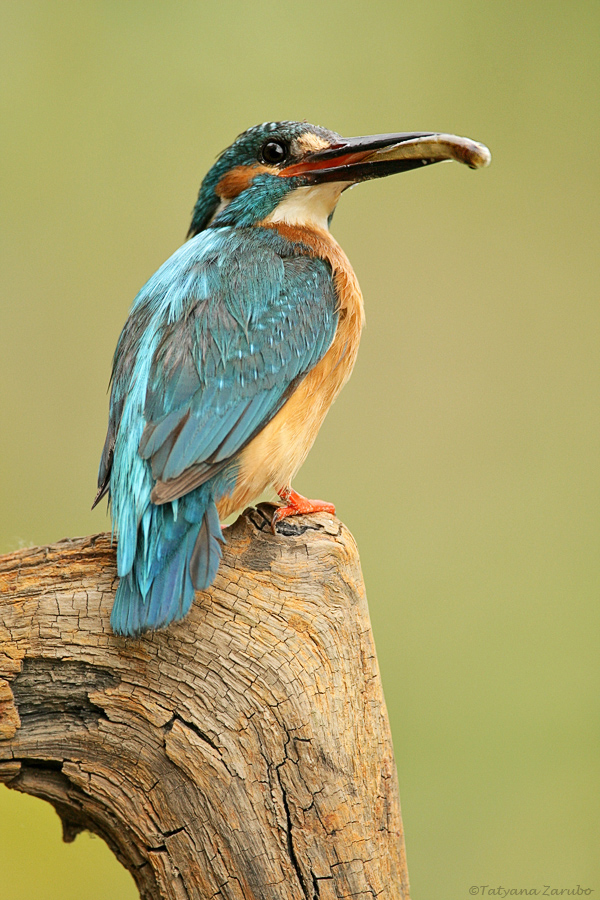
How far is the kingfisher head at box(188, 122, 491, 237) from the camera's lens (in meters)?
1.96

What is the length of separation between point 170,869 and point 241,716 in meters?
0.28

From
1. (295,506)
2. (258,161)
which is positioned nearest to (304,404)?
(295,506)

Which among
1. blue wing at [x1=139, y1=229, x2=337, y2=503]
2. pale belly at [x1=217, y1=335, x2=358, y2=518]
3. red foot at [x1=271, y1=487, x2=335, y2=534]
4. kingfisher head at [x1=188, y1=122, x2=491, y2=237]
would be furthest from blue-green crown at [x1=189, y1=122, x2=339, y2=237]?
red foot at [x1=271, y1=487, x2=335, y2=534]

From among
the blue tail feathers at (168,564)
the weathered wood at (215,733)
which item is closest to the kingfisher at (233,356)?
the blue tail feathers at (168,564)

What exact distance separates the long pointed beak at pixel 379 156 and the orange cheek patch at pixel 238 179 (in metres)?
0.07

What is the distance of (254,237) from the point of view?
200 cm

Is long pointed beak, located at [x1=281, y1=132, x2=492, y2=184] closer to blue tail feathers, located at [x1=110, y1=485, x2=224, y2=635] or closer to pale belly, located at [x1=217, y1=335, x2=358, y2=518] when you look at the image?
pale belly, located at [x1=217, y1=335, x2=358, y2=518]

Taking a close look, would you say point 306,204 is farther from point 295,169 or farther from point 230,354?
point 230,354

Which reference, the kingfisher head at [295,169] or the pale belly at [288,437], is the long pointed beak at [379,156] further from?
the pale belly at [288,437]

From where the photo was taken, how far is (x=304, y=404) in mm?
1927

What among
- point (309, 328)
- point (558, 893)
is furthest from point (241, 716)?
point (558, 893)

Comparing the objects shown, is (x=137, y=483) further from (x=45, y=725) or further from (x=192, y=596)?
(x=45, y=725)

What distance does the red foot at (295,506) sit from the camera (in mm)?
1855

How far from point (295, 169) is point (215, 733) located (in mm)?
1256
